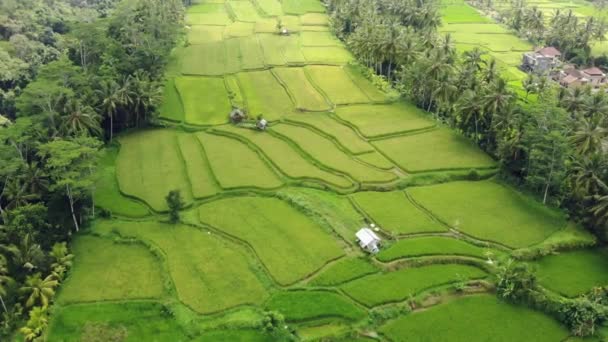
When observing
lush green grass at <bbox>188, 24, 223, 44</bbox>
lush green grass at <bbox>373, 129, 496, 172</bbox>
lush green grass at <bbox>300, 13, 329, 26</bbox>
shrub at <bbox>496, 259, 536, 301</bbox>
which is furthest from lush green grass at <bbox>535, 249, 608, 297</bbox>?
lush green grass at <bbox>300, 13, 329, 26</bbox>

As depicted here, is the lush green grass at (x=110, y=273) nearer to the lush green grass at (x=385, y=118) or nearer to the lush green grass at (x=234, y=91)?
the lush green grass at (x=234, y=91)

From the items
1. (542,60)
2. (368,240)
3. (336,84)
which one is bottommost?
(368,240)

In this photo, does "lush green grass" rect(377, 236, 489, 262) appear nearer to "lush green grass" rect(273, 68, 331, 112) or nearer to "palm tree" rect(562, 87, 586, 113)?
"palm tree" rect(562, 87, 586, 113)

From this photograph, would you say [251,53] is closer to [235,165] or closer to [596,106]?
[235,165]

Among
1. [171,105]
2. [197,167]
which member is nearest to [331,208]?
[197,167]

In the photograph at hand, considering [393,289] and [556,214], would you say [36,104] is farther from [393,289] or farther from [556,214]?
[556,214]
